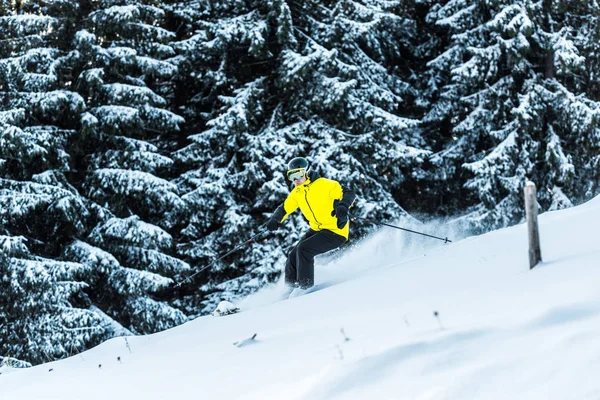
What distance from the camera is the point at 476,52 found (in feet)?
65.7

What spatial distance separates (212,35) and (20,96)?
593 cm

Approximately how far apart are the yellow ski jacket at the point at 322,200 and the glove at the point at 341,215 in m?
0.09

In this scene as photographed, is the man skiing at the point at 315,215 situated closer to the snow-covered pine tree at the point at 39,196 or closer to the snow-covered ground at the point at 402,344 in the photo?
the snow-covered ground at the point at 402,344

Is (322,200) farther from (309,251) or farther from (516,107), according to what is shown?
(516,107)

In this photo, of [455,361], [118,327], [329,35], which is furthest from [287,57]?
[455,361]

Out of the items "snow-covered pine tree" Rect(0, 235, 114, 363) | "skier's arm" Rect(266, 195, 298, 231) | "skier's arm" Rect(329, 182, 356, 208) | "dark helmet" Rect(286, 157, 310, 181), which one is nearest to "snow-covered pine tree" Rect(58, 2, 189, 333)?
"snow-covered pine tree" Rect(0, 235, 114, 363)

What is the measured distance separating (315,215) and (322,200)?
0.26 metres

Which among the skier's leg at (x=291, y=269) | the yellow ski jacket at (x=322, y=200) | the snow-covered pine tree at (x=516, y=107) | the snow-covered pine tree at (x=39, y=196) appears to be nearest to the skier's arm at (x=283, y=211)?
the yellow ski jacket at (x=322, y=200)

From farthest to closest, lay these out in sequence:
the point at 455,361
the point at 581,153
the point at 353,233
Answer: the point at 581,153
the point at 353,233
the point at 455,361

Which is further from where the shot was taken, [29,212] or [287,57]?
[287,57]

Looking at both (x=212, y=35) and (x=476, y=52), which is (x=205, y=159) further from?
(x=476, y=52)

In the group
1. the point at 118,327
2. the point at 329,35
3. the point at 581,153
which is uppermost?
the point at 329,35

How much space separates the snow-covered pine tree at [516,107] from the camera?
1908 centimetres

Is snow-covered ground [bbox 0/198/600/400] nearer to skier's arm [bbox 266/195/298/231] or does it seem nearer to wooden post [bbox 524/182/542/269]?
wooden post [bbox 524/182/542/269]
